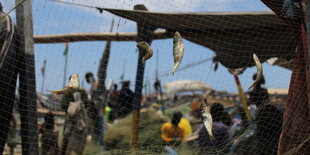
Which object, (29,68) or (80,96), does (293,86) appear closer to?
(29,68)

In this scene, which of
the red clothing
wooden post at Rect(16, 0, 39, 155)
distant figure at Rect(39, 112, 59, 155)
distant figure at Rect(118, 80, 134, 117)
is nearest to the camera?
wooden post at Rect(16, 0, 39, 155)

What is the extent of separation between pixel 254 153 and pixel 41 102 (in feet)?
28.8

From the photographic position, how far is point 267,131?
4.12 metres

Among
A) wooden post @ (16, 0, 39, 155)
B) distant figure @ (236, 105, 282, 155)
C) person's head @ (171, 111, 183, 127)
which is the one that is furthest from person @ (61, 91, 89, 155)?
distant figure @ (236, 105, 282, 155)

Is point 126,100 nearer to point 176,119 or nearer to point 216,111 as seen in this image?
point 176,119

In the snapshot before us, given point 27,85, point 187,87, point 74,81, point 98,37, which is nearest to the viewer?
point 74,81

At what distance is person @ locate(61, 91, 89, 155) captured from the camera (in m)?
7.26

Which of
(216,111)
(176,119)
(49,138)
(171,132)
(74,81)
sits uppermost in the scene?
(74,81)

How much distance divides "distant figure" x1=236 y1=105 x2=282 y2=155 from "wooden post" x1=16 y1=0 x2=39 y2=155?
92.1 inches

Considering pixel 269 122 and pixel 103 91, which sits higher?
pixel 269 122

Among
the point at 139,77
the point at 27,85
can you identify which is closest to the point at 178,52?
the point at 27,85

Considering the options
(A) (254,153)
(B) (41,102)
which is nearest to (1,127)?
(A) (254,153)

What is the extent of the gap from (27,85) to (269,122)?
2727 mm

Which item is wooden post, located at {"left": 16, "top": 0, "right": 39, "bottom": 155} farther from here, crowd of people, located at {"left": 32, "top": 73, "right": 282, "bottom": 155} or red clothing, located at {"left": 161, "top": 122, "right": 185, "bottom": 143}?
red clothing, located at {"left": 161, "top": 122, "right": 185, "bottom": 143}
